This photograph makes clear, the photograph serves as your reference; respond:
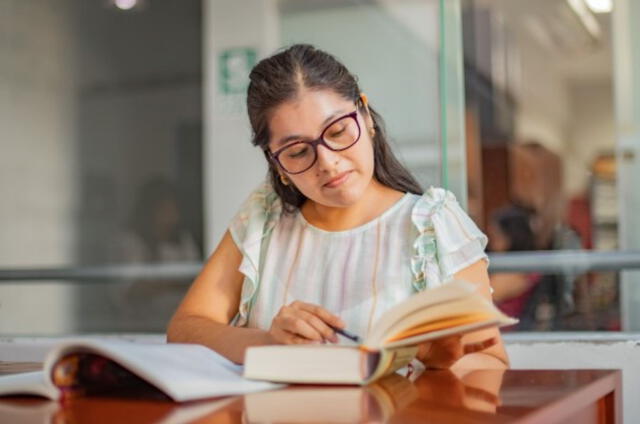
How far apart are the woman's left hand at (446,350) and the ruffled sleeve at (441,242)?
0.58ft

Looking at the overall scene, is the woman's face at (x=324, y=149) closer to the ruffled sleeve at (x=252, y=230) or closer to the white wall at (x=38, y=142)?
the ruffled sleeve at (x=252, y=230)

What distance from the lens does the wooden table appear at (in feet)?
2.86

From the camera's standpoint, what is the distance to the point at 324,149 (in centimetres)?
148

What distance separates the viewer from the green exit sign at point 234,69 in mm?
4145

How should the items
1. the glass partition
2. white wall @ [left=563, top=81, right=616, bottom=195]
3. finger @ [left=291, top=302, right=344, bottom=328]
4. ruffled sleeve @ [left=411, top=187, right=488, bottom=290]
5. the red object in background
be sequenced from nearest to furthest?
finger @ [left=291, top=302, right=344, bottom=328] → ruffled sleeve @ [left=411, top=187, right=488, bottom=290] → the glass partition → the red object in background → white wall @ [left=563, top=81, right=616, bottom=195]

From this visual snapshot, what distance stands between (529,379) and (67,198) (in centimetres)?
472

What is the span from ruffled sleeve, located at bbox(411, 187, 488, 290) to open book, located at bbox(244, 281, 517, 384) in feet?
1.25

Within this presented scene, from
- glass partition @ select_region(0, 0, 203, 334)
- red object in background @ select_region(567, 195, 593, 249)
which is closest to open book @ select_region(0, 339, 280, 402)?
glass partition @ select_region(0, 0, 203, 334)

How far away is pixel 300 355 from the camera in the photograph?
108 cm

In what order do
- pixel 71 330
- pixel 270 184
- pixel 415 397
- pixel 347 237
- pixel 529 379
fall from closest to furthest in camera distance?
pixel 415 397 < pixel 529 379 < pixel 347 237 < pixel 270 184 < pixel 71 330

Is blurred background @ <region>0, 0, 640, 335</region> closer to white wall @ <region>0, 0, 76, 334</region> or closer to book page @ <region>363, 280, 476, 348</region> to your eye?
white wall @ <region>0, 0, 76, 334</region>

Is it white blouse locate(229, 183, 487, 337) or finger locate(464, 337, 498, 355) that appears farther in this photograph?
white blouse locate(229, 183, 487, 337)

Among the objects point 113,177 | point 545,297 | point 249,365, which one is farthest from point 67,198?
→ point 249,365

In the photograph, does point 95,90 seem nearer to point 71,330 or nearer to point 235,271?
point 71,330
